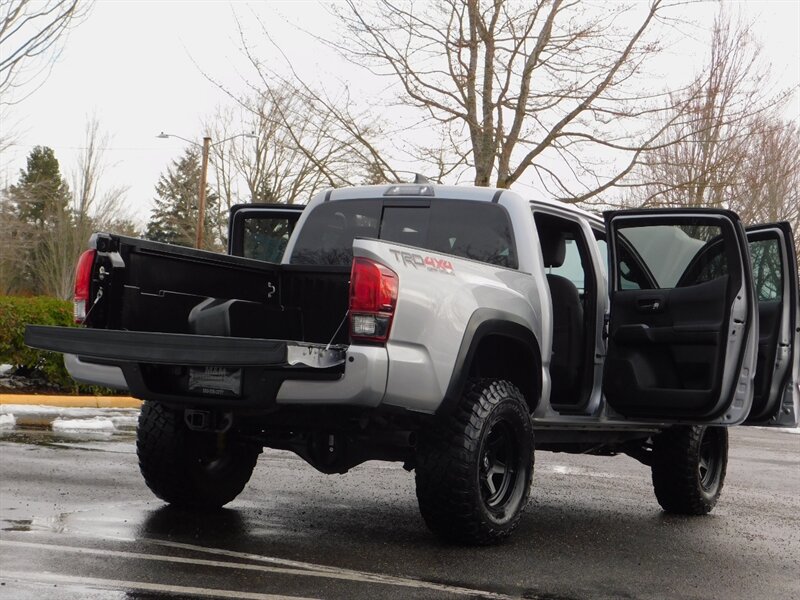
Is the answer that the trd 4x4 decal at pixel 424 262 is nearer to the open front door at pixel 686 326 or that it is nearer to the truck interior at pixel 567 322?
the truck interior at pixel 567 322

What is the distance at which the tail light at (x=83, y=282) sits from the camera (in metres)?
5.88

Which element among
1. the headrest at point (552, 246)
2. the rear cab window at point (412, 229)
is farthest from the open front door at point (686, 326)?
the rear cab window at point (412, 229)

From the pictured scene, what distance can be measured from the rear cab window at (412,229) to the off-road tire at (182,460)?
53.2 inches

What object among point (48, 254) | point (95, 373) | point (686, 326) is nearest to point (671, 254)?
point (686, 326)

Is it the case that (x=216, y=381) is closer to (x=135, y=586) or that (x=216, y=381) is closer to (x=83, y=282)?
(x=83, y=282)

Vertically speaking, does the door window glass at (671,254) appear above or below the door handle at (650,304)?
above

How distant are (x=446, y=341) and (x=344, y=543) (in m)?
1.25

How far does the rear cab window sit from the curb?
675cm

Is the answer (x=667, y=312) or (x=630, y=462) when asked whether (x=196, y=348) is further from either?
(x=630, y=462)

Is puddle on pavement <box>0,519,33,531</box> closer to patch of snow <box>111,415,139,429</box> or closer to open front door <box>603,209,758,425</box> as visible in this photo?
open front door <box>603,209,758,425</box>

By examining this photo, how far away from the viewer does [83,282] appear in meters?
5.91

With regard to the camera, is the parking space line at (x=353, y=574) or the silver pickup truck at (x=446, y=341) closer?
the parking space line at (x=353, y=574)

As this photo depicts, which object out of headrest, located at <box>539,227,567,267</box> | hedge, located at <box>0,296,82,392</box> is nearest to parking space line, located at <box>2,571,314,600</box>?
headrest, located at <box>539,227,567,267</box>

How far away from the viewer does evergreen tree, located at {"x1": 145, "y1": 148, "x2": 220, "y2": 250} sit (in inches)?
2234
